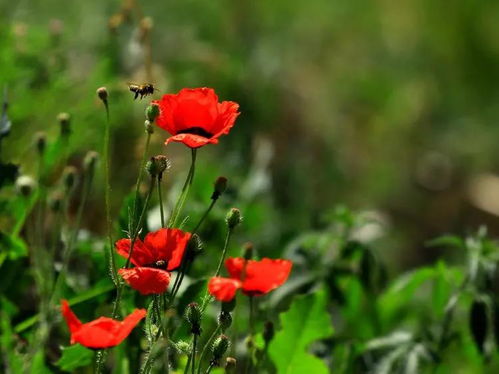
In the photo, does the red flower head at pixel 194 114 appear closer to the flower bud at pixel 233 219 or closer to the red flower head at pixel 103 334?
the flower bud at pixel 233 219

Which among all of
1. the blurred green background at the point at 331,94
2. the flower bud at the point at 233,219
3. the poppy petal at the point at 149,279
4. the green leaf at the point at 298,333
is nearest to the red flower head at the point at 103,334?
the poppy petal at the point at 149,279

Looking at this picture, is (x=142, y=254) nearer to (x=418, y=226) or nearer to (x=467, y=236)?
(x=467, y=236)

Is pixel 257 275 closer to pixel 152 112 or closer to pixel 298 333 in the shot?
pixel 152 112

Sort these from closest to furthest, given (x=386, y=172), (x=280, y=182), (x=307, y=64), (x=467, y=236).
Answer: (x=467, y=236) < (x=280, y=182) < (x=386, y=172) < (x=307, y=64)

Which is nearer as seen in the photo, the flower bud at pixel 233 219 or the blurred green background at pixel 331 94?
the flower bud at pixel 233 219

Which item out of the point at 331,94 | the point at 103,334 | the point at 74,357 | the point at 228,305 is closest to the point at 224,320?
the point at 228,305

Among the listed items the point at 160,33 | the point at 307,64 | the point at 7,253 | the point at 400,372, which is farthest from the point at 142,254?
the point at 307,64

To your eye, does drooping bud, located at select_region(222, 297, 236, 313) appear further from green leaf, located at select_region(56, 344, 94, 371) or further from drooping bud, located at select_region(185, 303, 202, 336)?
green leaf, located at select_region(56, 344, 94, 371)
